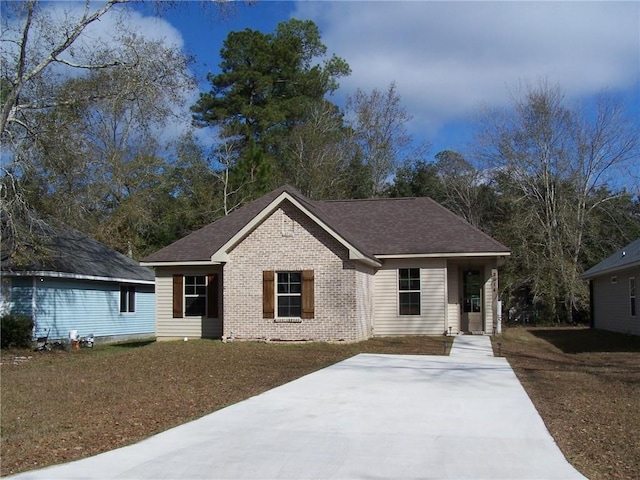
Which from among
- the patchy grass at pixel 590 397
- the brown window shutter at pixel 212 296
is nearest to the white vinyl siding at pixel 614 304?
the patchy grass at pixel 590 397

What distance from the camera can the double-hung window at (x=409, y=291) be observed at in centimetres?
2161

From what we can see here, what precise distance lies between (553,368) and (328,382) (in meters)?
5.68

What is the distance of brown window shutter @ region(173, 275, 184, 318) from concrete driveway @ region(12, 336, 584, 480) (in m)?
10.9

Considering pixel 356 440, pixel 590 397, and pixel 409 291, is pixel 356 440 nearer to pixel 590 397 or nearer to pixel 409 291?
pixel 590 397

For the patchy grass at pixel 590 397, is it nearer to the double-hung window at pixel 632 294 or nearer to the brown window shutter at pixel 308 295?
the double-hung window at pixel 632 294

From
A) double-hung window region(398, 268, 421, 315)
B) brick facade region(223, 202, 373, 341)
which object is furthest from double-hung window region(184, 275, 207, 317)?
double-hung window region(398, 268, 421, 315)

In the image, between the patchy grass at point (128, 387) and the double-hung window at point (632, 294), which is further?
the double-hung window at point (632, 294)

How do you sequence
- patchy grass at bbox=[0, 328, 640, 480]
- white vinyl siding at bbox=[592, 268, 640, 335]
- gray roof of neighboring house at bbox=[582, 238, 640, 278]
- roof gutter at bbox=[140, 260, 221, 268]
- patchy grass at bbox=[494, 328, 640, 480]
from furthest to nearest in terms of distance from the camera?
white vinyl siding at bbox=[592, 268, 640, 335] → roof gutter at bbox=[140, 260, 221, 268] → gray roof of neighboring house at bbox=[582, 238, 640, 278] → patchy grass at bbox=[0, 328, 640, 480] → patchy grass at bbox=[494, 328, 640, 480]

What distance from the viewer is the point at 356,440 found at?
732cm

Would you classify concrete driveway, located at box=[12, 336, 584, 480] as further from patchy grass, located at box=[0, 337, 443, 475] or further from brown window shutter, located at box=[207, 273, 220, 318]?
brown window shutter, located at box=[207, 273, 220, 318]

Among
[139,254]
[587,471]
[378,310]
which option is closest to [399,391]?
[587,471]

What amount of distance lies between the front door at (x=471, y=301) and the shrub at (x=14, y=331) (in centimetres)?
1484

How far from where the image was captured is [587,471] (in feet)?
20.4

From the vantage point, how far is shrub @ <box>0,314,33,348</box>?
2002 centimetres
